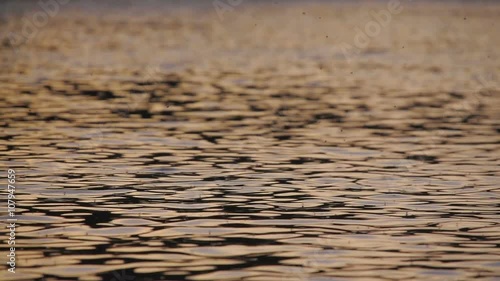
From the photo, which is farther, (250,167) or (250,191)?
(250,167)

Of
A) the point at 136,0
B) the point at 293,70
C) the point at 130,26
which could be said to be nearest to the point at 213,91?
the point at 293,70

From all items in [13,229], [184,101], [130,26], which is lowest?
[13,229]

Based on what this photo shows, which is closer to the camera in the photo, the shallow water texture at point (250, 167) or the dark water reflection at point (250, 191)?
the dark water reflection at point (250, 191)

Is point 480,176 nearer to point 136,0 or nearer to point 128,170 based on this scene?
point 128,170

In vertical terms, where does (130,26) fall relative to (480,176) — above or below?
above

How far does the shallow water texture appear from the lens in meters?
15.1

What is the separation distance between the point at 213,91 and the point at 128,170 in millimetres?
16284

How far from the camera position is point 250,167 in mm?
22641

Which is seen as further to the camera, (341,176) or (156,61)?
(156,61)

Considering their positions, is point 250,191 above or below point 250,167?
below

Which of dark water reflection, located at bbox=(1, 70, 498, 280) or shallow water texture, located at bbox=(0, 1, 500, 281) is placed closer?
dark water reflection, located at bbox=(1, 70, 498, 280)

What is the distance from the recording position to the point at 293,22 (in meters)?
93.0

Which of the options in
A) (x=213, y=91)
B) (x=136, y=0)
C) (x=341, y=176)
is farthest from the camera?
(x=136, y=0)

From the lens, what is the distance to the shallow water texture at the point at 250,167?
49.6ft
